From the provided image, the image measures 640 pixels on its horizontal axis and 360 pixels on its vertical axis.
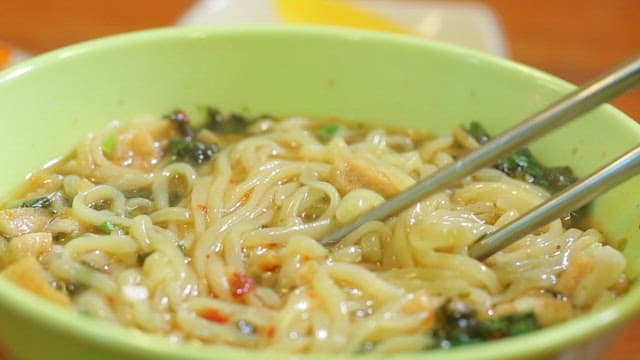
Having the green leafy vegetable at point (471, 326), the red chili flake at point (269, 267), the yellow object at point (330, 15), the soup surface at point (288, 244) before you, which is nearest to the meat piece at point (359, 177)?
the soup surface at point (288, 244)

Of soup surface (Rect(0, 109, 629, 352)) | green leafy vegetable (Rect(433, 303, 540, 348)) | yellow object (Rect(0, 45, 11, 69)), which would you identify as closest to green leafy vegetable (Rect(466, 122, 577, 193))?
soup surface (Rect(0, 109, 629, 352))

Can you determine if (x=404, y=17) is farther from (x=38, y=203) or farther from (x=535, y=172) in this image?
(x=38, y=203)

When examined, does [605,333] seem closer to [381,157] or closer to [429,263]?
[429,263]

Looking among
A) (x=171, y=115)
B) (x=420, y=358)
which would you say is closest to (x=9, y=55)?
(x=171, y=115)

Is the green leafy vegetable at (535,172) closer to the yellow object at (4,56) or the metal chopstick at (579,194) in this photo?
the metal chopstick at (579,194)

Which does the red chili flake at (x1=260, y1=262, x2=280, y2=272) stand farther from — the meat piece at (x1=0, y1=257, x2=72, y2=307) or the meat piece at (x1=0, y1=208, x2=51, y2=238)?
the meat piece at (x1=0, y1=208, x2=51, y2=238)

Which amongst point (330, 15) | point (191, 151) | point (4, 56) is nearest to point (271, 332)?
point (191, 151)
